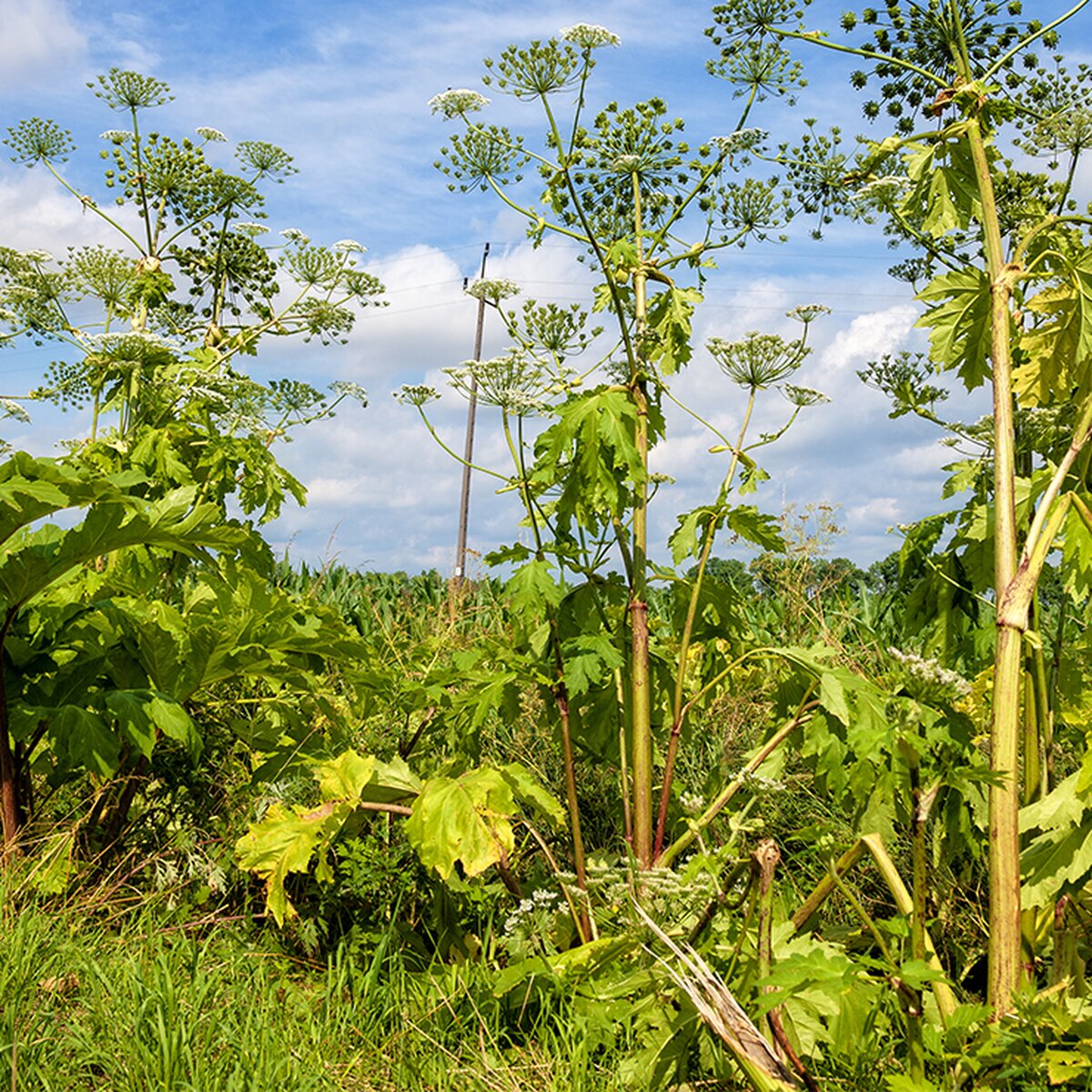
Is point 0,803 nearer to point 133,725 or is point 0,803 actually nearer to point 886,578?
point 133,725

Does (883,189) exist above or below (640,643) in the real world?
above

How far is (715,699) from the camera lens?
5.63 m

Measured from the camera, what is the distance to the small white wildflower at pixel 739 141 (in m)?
3.78

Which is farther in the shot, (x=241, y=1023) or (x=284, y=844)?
(x=284, y=844)

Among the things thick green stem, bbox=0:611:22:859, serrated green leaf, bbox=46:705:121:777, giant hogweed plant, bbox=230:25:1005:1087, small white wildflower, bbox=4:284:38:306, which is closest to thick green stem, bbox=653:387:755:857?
giant hogweed plant, bbox=230:25:1005:1087

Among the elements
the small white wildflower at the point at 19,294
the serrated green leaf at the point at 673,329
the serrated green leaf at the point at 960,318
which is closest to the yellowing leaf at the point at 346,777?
the serrated green leaf at the point at 673,329

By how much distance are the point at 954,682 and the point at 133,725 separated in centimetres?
251

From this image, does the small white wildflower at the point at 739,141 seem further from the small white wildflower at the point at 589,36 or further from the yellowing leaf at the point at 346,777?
the yellowing leaf at the point at 346,777

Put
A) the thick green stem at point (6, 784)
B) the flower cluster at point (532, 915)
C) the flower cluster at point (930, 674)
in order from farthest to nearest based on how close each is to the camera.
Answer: the thick green stem at point (6, 784), the flower cluster at point (532, 915), the flower cluster at point (930, 674)

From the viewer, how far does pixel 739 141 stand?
149 inches

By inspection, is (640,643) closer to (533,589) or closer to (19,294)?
(533,589)

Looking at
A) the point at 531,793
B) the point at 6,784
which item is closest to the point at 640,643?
the point at 531,793

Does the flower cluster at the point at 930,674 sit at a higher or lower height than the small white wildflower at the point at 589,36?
lower

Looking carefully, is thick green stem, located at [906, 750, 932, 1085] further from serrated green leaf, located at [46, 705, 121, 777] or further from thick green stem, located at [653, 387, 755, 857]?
serrated green leaf, located at [46, 705, 121, 777]
